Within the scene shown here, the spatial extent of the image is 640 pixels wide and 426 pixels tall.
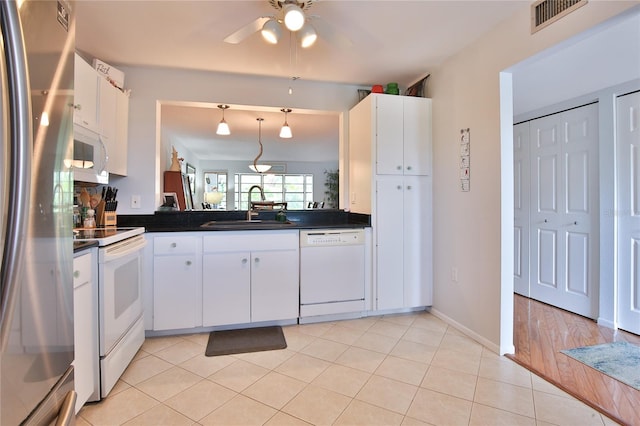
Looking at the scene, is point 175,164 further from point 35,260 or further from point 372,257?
point 35,260

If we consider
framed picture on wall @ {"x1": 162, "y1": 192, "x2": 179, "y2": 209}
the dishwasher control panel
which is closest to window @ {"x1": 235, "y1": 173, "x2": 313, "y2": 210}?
framed picture on wall @ {"x1": 162, "y1": 192, "x2": 179, "y2": 209}

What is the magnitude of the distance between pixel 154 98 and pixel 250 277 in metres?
1.78

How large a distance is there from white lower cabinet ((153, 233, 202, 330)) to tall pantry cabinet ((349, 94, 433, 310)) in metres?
1.49

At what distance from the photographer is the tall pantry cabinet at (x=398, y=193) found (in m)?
2.74

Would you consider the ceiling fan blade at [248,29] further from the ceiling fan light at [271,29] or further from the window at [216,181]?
the window at [216,181]

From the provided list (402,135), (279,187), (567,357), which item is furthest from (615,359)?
(279,187)

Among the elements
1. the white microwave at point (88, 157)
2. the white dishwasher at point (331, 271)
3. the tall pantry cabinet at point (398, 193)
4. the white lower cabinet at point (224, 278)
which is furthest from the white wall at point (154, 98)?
the white dishwasher at point (331, 271)

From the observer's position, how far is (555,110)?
3.09 m

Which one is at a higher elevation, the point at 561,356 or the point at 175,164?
the point at 175,164

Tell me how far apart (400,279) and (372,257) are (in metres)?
0.34

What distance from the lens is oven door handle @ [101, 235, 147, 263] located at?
164 cm

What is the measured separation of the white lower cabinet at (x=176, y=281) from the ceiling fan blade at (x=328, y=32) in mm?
1668

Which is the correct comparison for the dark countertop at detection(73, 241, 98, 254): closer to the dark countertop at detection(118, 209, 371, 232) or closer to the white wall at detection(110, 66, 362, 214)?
the dark countertop at detection(118, 209, 371, 232)

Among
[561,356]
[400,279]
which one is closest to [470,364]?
[561,356]
